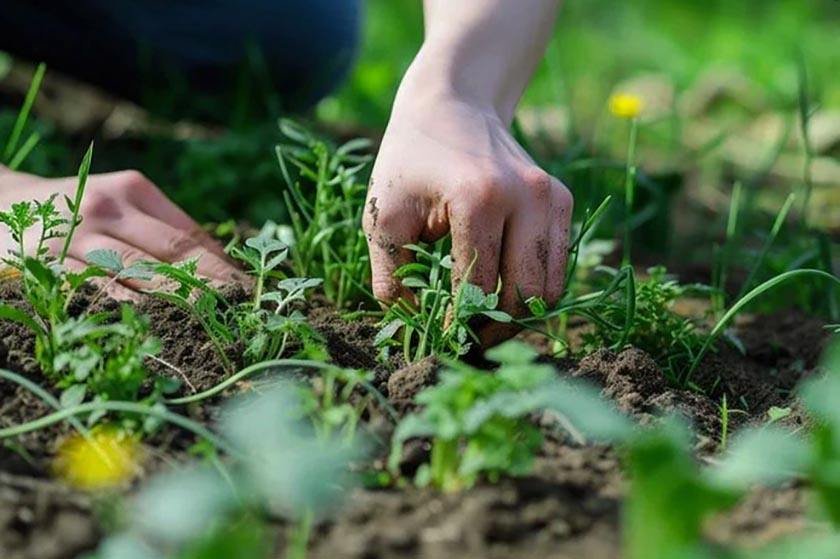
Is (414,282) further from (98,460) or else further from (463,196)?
(98,460)

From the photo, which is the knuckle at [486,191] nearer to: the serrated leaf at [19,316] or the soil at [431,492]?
the soil at [431,492]

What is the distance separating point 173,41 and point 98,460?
2281 millimetres

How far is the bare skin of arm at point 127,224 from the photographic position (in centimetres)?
Result: 186

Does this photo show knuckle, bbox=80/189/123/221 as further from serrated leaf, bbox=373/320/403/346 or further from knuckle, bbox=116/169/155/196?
serrated leaf, bbox=373/320/403/346

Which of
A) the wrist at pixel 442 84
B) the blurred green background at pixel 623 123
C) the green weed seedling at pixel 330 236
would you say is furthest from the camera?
the blurred green background at pixel 623 123

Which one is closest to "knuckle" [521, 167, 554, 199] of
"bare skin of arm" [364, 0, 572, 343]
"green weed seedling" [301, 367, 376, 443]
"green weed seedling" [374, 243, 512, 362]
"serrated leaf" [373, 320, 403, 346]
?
"bare skin of arm" [364, 0, 572, 343]

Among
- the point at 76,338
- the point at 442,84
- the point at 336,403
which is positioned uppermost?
the point at 442,84

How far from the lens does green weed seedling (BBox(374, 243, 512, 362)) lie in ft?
5.19

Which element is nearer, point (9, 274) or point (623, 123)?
point (9, 274)

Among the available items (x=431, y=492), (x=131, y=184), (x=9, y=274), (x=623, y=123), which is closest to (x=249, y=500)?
(x=431, y=492)

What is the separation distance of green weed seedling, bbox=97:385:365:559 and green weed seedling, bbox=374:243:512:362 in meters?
0.40

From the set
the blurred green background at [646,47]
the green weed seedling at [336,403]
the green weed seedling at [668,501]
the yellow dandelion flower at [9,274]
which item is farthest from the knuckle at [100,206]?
the blurred green background at [646,47]

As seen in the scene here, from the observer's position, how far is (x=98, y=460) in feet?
4.18

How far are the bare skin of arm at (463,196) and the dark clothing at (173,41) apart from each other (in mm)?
1573
